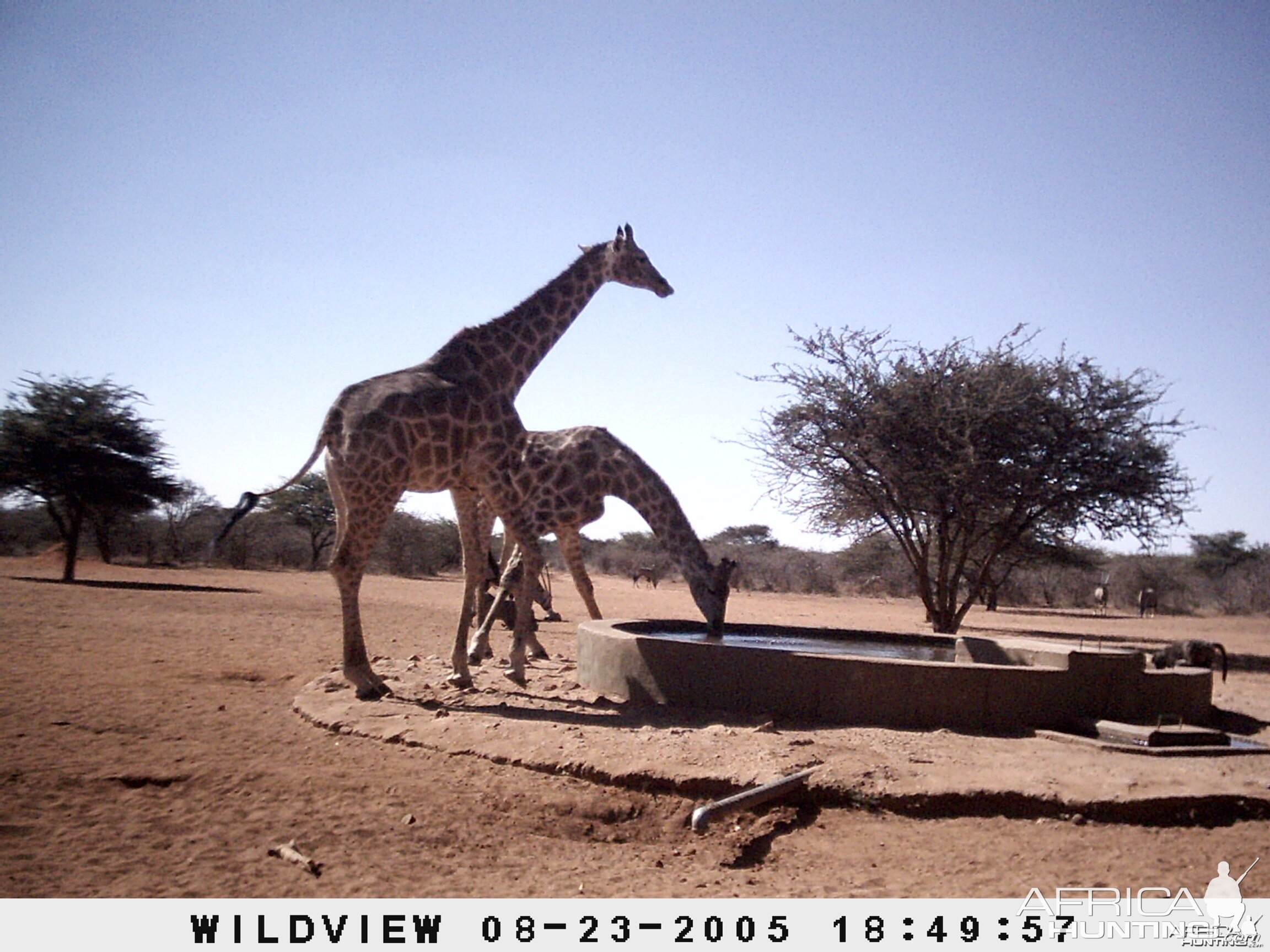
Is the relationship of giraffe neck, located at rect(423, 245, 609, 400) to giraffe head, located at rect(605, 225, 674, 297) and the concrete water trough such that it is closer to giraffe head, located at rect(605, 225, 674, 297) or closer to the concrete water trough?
giraffe head, located at rect(605, 225, 674, 297)

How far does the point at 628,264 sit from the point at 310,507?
1293 inches

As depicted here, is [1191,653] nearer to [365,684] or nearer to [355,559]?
[365,684]

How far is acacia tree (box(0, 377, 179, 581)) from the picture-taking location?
21.4 metres

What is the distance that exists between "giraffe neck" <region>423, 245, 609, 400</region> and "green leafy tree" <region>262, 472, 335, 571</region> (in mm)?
31633

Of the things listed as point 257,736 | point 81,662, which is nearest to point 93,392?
point 81,662

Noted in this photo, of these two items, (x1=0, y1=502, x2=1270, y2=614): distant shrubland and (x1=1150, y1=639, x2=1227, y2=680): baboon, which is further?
(x1=0, y1=502, x2=1270, y2=614): distant shrubland

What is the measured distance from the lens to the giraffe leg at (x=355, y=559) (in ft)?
26.8

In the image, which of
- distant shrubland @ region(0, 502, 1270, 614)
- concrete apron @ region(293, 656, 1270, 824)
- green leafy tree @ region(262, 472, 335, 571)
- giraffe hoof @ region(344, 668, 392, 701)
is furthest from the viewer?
green leafy tree @ region(262, 472, 335, 571)

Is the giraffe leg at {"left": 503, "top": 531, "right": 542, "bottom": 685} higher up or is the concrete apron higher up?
the giraffe leg at {"left": 503, "top": 531, "right": 542, "bottom": 685}

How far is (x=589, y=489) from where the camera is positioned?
1127cm

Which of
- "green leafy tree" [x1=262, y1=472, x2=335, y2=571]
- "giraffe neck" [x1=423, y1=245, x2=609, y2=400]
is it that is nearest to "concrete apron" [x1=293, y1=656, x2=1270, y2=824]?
"giraffe neck" [x1=423, y1=245, x2=609, y2=400]
